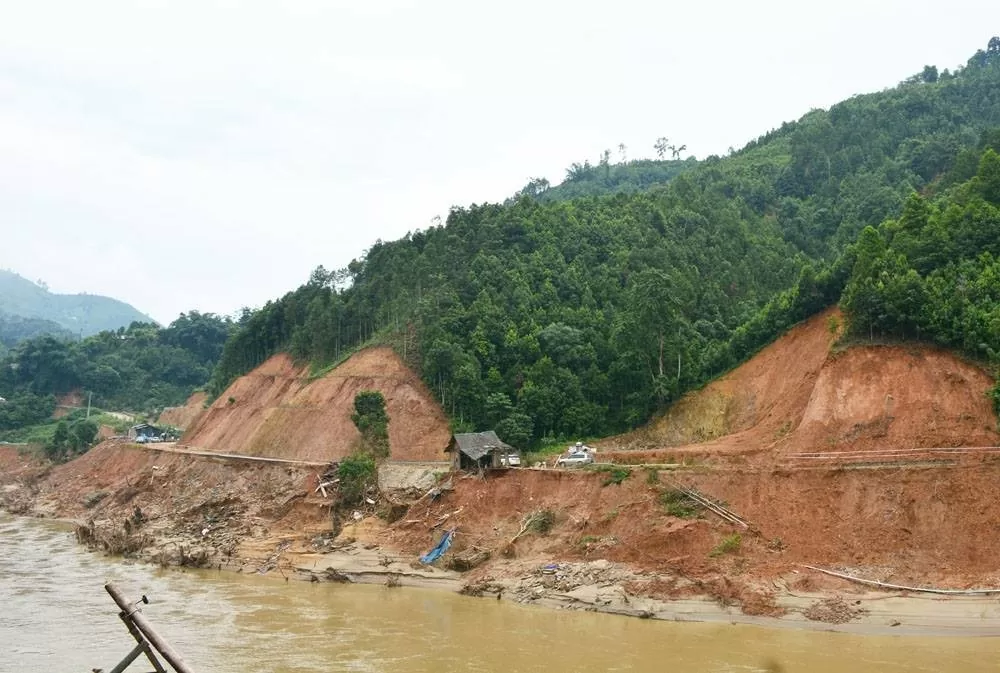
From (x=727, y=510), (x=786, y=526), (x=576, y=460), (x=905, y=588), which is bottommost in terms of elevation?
(x=905, y=588)

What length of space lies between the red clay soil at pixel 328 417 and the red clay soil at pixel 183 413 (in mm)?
25117

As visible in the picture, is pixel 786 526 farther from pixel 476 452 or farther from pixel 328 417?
pixel 328 417

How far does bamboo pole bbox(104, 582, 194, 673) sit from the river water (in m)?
16.9

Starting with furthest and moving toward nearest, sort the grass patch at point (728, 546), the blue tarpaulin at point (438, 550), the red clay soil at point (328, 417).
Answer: the red clay soil at point (328, 417) < the blue tarpaulin at point (438, 550) < the grass patch at point (728, 546)

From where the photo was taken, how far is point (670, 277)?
61312mm

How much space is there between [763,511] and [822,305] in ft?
62.0

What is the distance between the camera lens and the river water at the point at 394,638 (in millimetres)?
26203

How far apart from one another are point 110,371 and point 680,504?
3680 inches

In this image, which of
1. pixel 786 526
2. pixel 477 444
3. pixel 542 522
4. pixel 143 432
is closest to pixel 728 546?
pixel 786 526

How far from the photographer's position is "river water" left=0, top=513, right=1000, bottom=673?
26.2 meters

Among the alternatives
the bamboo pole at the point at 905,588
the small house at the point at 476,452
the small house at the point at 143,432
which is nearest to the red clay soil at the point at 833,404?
the small house at the point at 476,452

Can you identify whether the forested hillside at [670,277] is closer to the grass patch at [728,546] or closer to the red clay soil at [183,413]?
the red clay soil at [183,413]

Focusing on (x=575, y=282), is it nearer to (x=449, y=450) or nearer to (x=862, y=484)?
(x=449, y=450)

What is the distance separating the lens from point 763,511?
3584 centimetres
